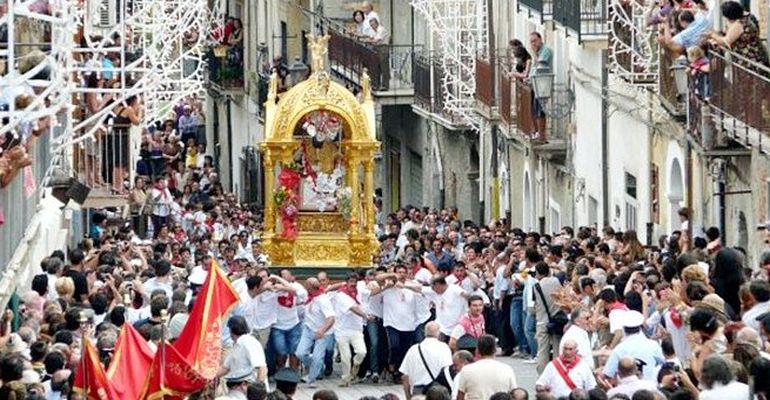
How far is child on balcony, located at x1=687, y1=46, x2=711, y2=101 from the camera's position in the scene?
34.9m

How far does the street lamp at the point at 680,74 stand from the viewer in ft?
118

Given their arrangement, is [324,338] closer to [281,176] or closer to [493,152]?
[281,176]

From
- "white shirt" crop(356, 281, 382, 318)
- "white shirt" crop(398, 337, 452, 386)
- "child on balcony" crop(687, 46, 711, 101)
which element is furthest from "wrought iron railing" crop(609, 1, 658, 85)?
"white shirt" crop(398, 337, 452, 386)

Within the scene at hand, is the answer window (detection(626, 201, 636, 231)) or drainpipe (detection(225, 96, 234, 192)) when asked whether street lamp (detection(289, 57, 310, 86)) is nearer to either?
window (detection(626, 201, 636, 231))

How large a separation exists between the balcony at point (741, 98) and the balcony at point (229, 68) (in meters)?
38.8

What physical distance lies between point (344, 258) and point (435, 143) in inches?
685

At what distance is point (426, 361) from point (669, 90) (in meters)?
9.72

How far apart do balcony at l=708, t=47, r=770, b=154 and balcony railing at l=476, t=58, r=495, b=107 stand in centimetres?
1692

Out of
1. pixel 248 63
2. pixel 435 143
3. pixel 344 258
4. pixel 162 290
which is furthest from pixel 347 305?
pixel 248 63

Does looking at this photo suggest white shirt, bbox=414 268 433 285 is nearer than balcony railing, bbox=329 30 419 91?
Yes

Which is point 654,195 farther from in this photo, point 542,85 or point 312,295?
point 312,295

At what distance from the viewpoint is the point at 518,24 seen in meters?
52.3

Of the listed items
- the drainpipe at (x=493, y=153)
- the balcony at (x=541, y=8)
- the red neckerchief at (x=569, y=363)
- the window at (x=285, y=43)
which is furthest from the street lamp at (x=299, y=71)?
the red neckerchief at (x=569, y=363)

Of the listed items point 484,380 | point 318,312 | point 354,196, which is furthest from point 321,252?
point 484,380
